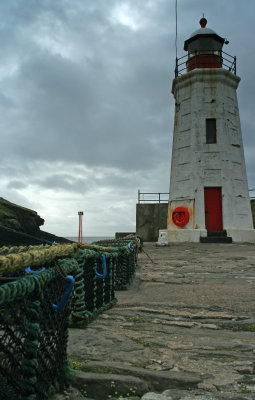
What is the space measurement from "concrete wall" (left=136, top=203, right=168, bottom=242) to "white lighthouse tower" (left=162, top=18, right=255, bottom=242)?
363 cm

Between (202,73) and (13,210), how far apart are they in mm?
13886

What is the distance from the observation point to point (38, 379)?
Result: 1.87 meters

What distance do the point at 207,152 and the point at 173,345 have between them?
16.9 meters

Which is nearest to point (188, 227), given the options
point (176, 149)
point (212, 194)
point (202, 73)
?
point (212, 194)

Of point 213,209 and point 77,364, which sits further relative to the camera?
point 213,209

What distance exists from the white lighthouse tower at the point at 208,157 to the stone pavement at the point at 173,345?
40.6 feet

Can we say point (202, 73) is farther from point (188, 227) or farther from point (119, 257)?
point (119, 257)

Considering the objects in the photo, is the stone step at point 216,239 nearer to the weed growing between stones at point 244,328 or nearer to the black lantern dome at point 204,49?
the black lantern dome at point 204,49

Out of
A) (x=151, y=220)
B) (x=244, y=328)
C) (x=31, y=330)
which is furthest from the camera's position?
(x=151, y=220)

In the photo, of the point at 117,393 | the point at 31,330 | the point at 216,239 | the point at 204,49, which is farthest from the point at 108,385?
the point at 204,49

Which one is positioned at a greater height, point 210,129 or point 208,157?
point 210,129

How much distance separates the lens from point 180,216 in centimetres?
1878

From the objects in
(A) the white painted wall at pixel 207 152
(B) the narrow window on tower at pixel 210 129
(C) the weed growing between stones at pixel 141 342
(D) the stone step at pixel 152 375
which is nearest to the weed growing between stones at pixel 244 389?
(D) the stone step at pixel 152 375

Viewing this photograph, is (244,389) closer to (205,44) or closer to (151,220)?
(151,220)
